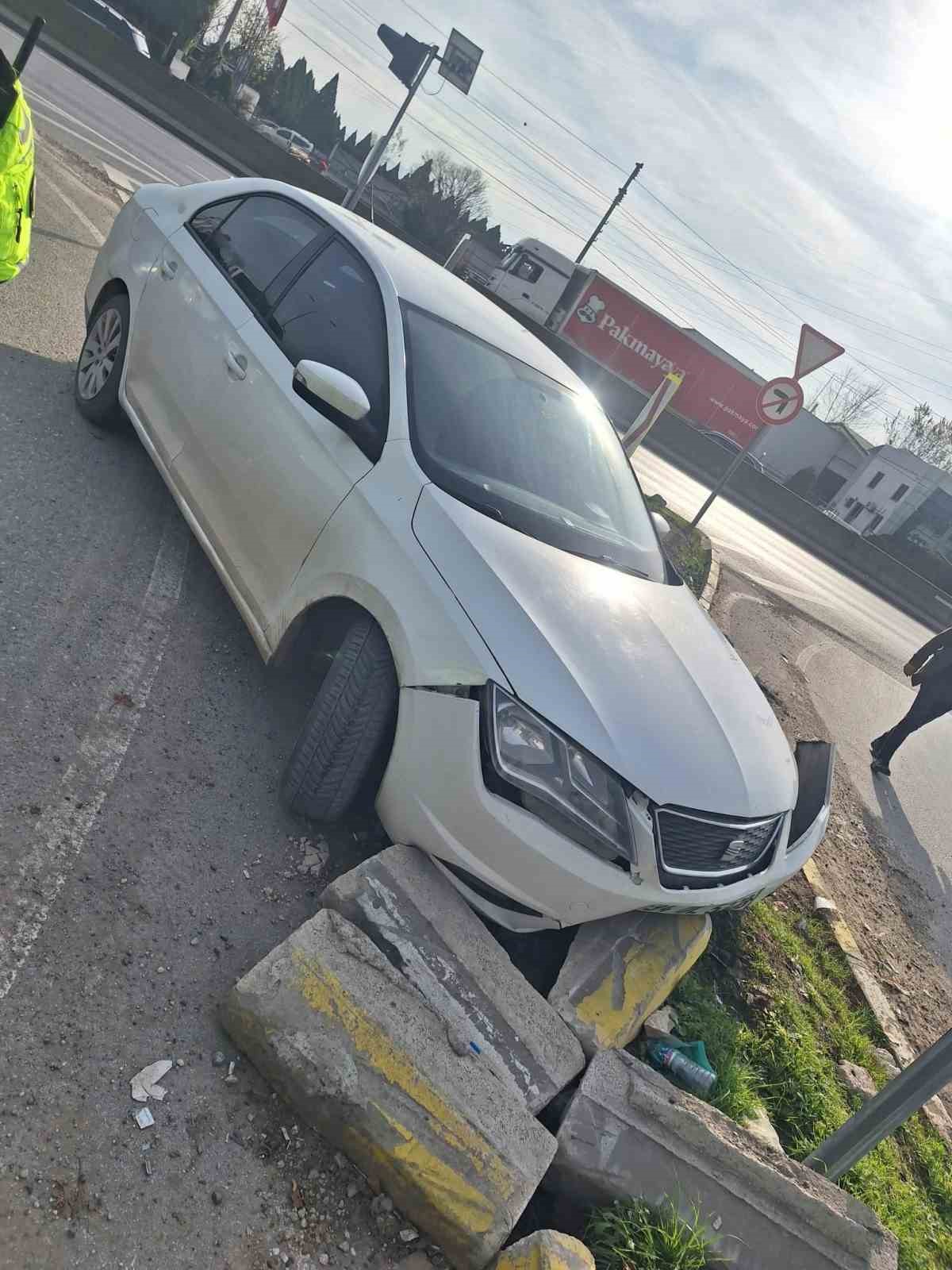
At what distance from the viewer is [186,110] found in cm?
2419

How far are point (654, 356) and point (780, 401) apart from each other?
2367 centimetres

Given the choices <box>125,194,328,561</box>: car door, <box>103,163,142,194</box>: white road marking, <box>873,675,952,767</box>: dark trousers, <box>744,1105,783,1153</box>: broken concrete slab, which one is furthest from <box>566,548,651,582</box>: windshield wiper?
<box>103,163,142,194</box>: white road marking

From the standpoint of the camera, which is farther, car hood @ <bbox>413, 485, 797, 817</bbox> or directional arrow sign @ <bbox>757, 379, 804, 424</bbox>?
directional arrow sign @ <bbox>757, 379, 804, 424</bbox>

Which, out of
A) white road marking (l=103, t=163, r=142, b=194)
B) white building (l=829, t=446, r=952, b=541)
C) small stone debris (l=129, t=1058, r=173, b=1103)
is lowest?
small stone debris (l=129, t=1058, r=173, b=1103)

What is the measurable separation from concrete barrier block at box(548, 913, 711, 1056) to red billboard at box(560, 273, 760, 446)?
96.5 feet

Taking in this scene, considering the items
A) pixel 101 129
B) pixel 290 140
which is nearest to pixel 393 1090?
pixel 101 129

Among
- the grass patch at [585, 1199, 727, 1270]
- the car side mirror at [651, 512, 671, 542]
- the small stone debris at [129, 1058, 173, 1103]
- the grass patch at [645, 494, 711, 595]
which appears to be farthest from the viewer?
the grass patch at [645, 494, 711, 595]

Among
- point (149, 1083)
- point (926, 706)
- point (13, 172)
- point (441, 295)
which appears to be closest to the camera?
point (149, 1083)

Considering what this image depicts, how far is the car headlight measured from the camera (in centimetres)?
257

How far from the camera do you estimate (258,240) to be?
423 centimetres

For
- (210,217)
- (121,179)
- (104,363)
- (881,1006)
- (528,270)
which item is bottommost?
(881,1006)

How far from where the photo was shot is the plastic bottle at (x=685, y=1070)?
2945 millimetres

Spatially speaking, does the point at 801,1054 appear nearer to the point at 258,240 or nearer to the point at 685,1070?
the point at 685,1070

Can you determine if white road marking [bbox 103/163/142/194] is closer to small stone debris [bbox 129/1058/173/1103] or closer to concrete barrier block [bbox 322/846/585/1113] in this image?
concrete barrier block [bbox 322/846/585/1113]
